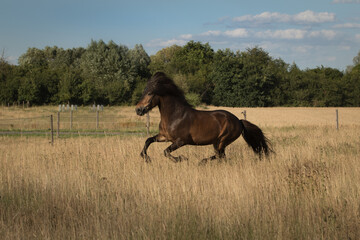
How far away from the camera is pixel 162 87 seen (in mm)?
8008

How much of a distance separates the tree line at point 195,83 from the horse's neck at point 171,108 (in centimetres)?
4158

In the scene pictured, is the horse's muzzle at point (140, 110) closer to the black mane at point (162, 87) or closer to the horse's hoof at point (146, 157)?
the black mane at point (162, 87)

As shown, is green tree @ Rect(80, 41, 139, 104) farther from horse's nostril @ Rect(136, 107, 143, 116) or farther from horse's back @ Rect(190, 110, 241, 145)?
horse's nostril @ Rect(136, 107, 143, 116)

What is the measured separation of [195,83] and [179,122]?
197 feet

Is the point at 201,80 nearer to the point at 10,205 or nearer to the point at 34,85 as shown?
the point at 34,85

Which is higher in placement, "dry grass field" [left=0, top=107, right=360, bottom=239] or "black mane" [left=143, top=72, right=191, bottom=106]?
"black mane" [left=143, top=72, right=191, bottom=106]

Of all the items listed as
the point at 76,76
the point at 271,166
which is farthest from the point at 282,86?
the point at 271,166

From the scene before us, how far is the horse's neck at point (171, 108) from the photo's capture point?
313 inches

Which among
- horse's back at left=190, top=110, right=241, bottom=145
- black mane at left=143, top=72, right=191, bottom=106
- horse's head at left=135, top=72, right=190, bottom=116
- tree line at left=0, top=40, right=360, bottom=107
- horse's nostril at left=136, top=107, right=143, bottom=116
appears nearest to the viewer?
horse's nostril at left=136, top=107, right=143, bottom=116

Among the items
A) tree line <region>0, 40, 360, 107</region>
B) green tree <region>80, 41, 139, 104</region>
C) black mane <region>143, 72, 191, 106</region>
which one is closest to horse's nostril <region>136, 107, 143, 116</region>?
black mane <region>143, 72, 191, 106</region>

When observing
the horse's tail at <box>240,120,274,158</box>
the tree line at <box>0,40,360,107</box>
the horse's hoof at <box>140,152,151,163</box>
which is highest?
the tree line at <box>0,40,360,107</box>

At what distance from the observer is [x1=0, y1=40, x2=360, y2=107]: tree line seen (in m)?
54.0

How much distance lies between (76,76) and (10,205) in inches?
2080

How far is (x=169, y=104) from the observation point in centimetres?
803
